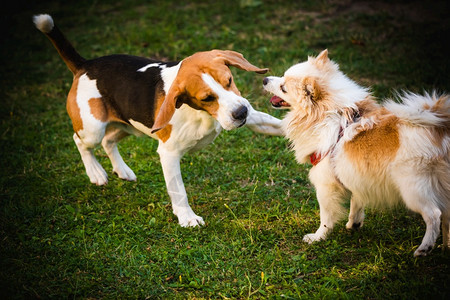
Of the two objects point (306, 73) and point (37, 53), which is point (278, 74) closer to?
point (306, 73)

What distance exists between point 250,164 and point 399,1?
Result: 4983mm

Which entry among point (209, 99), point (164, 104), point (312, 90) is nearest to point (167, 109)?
point (164, 104)

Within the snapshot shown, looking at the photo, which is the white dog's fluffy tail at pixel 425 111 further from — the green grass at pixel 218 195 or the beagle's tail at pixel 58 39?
the beagle's tail at pixel 58 39

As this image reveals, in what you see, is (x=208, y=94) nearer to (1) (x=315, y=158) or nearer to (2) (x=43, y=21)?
(1) (x=315, y=158)

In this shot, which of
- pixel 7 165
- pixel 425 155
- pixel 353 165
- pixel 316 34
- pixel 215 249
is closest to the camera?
pixel 425 155

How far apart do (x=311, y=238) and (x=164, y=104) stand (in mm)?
1658

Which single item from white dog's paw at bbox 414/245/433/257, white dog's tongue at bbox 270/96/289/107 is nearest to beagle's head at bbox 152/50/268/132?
white dog's tongue at bbox 270/96/289/107

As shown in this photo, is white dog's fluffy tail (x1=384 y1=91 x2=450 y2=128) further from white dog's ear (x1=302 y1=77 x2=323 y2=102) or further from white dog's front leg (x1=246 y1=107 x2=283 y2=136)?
white dog's front leg (x1=246 y1=107 x2=283 y2=136)

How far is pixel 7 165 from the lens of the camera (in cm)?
541

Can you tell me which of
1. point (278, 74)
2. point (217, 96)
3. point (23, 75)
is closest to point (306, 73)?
point (217, 96)

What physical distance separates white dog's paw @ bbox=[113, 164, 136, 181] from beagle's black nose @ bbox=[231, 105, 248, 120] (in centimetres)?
203

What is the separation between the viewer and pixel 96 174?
475 cm

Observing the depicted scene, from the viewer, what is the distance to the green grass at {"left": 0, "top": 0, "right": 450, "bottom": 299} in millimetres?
3275

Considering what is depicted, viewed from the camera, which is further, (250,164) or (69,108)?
(250,164)
